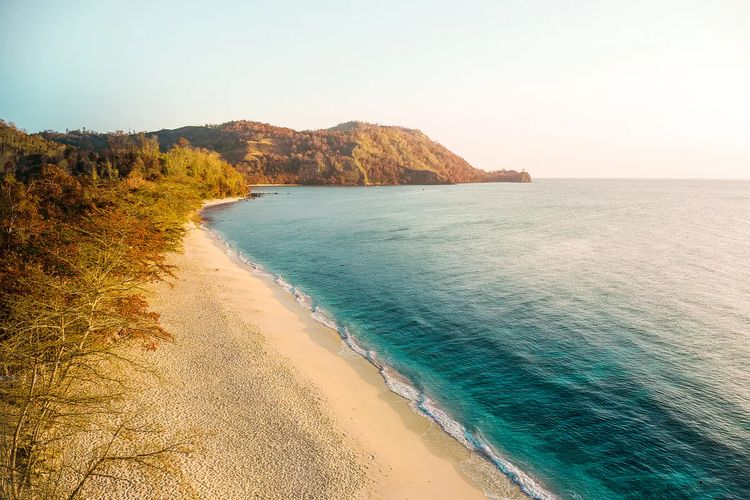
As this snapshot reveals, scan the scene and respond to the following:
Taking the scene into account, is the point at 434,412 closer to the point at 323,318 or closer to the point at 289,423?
the point at 289,423

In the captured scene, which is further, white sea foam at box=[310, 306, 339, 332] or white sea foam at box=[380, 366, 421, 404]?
white sea foam at box=[310, 306, 339, 332]

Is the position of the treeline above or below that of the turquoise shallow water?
above

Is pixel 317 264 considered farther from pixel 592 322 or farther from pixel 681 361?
pixel 681 361

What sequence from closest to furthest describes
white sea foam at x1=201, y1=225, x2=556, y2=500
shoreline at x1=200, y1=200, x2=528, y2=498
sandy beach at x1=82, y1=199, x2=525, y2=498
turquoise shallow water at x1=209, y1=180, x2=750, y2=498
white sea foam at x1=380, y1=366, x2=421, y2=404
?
sandy beach at x1=82, y1=199, x2=525, y2=498 < shoreline at x1=200, y1=200, x2=528, y2=498 < white sea foam at x1=201, y1=225, x2=556, y2=500 < turquoise shallow water at x1=209, y1=180, x2=750, y2=498 < white sea foam at x1=380, y1=366, x2=421, y2=404

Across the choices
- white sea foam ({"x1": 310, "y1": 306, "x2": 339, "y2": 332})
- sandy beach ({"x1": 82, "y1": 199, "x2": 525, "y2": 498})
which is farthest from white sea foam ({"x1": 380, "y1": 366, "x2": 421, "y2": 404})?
white sea foam ({"x1": 310, "y1": 306, "x2": 339, "y2": 332})

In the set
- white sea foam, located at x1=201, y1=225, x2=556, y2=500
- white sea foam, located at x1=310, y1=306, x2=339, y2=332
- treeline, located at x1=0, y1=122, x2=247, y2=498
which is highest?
treeline, located at x1=0, y1=122, x2=247, y2=498

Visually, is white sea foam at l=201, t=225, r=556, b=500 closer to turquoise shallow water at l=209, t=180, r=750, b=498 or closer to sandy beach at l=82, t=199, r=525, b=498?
turquoise shallow water at l=209, t=180, r=750, b=498
